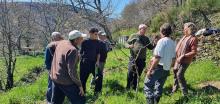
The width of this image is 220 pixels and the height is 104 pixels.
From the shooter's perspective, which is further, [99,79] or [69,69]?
[99,79]

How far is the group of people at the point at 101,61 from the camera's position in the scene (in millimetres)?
8688

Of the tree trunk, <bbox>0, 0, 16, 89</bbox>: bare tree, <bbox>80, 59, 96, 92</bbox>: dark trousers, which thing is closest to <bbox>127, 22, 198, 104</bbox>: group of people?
<bbox>80, 59, 96, 92</bbox>: dark trousers

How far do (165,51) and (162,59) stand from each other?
0.57 ft

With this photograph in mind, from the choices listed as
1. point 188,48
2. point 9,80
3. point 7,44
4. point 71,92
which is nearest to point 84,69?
point 188,48

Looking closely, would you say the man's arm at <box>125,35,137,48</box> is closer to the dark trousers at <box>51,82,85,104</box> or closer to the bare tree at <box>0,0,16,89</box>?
the dark trousers at <box>51,82,85,104</box>

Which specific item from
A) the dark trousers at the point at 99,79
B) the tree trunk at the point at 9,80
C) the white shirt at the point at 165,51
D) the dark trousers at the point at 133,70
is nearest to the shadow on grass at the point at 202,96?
the white shirt at the point at 165,51

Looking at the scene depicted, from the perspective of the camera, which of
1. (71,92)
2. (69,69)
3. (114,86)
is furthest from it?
(114,86)

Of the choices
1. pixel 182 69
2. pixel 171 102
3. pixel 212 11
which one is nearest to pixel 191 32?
pixel 182 69

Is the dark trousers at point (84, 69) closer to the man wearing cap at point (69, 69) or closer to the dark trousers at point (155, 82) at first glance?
the dark trousers at point (155, 82)

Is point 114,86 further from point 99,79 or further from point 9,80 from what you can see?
point 9,80

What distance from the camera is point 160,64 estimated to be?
959 cm

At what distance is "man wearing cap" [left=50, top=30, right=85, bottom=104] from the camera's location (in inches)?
335

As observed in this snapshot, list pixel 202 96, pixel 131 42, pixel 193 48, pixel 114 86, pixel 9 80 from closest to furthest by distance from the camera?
1. pixel 202 96
2. pixel 193 48
3. pixel 131 42
4. pixel 114 86
5. pixel 9 80

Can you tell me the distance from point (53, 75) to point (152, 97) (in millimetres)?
2111
